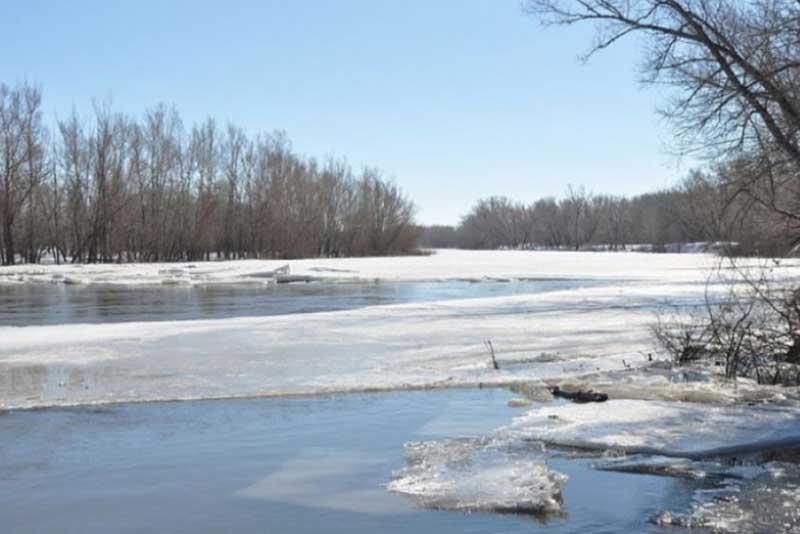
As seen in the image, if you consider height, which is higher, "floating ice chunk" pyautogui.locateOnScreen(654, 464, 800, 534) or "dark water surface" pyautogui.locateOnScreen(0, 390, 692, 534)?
"floating ice chunk" pyautogui.locateOnScreen(654, 464, 800, 534)

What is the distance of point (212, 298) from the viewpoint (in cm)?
2684

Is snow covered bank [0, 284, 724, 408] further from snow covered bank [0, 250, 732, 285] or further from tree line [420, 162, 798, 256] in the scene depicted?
tree line [420, 162, 798, 256]

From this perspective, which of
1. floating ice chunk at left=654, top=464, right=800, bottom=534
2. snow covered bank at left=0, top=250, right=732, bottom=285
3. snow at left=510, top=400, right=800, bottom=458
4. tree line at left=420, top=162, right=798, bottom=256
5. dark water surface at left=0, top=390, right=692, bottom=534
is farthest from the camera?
tree line at left=420, top=162, right=798, bottom=256

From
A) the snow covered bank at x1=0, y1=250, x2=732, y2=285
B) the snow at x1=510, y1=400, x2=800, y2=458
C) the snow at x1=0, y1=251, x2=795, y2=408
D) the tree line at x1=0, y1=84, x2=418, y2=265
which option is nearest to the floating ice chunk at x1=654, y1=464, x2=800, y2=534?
the snow at x1=510, y1=400, x2=800, y2=458

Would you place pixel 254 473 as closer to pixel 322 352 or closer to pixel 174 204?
pixel 322 352

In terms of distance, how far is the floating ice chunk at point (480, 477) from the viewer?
5.61 meters

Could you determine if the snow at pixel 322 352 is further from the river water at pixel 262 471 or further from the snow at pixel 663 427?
the snow at pixel 663 427

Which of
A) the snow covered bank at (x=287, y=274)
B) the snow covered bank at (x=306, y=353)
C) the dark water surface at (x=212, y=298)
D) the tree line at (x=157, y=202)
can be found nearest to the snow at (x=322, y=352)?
the snow covered bank at (x=306, y=353)

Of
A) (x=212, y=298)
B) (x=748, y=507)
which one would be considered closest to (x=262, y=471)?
(x=748, y=507)

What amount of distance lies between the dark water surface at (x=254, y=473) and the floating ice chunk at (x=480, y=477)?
0.14 meters

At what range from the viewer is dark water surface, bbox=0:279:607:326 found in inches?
808

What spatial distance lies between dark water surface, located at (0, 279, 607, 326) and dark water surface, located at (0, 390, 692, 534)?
11.3 metres

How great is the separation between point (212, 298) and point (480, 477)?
21.9 m

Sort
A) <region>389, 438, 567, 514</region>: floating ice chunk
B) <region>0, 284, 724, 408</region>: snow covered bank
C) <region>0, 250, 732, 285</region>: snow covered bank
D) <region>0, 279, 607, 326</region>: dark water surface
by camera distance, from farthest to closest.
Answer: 1. <region>0, 250, 732, 285</region>: snow covered bank
2. <region>0, 279, 607, 326</region>: dark water surface
3. <region>0, 284, 724, 408</region>: snow covered bank
4. <region>389, 438, 567, 514</region>: floating ice chunk
